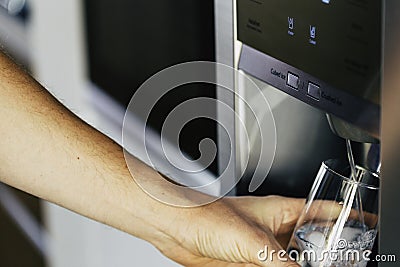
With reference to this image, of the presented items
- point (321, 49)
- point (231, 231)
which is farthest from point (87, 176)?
point (321, 49)

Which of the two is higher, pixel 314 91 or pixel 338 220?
pixel 314 91

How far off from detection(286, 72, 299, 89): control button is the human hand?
131 mm

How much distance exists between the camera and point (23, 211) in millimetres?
1798

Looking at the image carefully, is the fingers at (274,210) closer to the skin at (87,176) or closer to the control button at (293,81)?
the skin at (87,176)

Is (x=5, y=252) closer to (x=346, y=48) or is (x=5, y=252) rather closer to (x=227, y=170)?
(x=227, y=170)

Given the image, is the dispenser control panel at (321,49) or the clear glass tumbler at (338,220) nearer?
the dispenser control panel at (321,49)

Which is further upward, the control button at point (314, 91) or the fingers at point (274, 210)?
the control button at point (314, 91)

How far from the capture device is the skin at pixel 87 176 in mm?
814

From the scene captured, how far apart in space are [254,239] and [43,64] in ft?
3.39

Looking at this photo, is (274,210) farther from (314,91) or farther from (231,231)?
(314,91)

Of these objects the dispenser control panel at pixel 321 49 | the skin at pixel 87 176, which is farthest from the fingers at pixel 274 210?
the dispenser control panel at pixel 321 49

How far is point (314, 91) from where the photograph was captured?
69 centimetres

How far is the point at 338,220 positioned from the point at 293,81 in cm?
13

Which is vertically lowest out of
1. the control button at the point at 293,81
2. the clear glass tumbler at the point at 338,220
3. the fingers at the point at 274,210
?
the fingers at the point at 274,210
